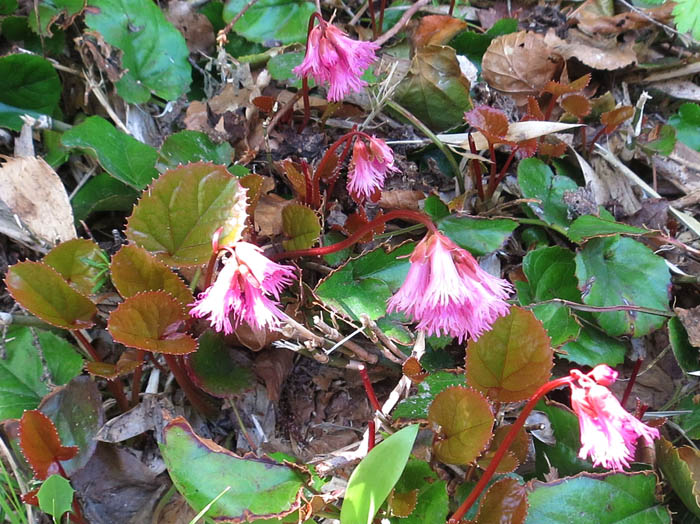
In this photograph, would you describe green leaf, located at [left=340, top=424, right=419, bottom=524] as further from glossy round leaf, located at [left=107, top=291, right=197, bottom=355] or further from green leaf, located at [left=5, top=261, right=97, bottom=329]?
green leaf, located at [left=5, top=261, right=97, bottom=329]

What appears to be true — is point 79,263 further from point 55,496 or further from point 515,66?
point 515,66

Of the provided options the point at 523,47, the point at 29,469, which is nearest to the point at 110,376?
the point at 29,469

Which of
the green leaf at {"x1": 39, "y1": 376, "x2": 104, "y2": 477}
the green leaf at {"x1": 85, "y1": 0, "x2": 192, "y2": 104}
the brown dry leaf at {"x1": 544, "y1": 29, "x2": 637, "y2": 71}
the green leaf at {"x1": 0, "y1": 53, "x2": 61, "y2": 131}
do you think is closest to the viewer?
the green leaf at {"x1": 39, "y1": 376, "x2": 104, "y2": 477}

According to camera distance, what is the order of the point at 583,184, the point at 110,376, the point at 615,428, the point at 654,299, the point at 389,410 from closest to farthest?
the point at 615,428, the point at 110,376, the point at 389,410, the point at 654,299, the point at 583,184

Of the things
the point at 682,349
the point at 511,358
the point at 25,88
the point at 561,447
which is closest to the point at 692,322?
the point at 682,349

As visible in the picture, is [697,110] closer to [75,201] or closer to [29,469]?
[75,201]

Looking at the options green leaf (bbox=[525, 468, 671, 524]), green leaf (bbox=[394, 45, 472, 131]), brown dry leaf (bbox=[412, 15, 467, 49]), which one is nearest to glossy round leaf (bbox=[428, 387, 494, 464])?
green leaf (bbox=[525, 468, 671, 524])
